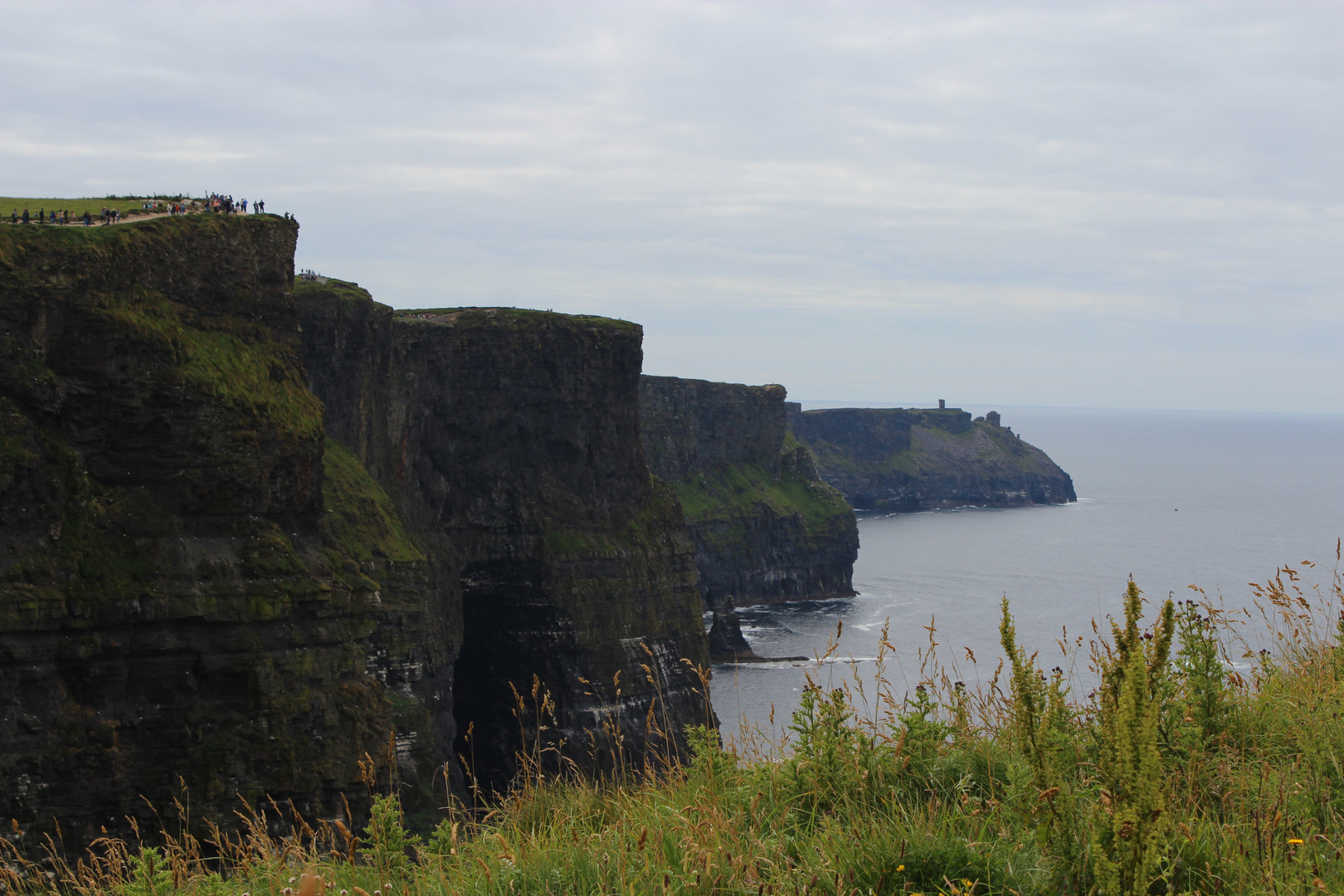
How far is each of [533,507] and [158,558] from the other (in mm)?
45668

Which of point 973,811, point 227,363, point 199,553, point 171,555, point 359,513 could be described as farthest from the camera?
point 359,513

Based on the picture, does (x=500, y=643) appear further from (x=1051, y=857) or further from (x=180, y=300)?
(x=1051, y=857)

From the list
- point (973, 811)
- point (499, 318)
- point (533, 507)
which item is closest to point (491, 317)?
point (499, 318)

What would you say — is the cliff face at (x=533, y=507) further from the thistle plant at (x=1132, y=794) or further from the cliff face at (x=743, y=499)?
the cliff face at (x=743, y=499)

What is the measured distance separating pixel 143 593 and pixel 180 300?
11.2 metres

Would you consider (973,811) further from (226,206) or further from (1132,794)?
(226,206)

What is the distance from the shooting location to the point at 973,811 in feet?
24.2

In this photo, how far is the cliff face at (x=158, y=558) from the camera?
32.0 meters

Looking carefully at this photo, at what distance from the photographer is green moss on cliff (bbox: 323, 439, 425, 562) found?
57.8m

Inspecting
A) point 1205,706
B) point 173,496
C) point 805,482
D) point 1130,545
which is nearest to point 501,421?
point 173,496

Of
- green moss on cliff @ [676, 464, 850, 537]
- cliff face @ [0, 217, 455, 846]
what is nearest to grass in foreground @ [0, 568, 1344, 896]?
cliff face @ [0, 217, 455, 846]

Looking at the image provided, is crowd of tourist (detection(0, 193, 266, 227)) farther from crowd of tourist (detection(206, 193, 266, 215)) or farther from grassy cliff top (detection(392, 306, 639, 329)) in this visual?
grassy cliff top (detection(392, 306, 639, 329))

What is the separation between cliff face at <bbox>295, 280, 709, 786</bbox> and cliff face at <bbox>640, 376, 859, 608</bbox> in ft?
223

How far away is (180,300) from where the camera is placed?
39.4 metres
